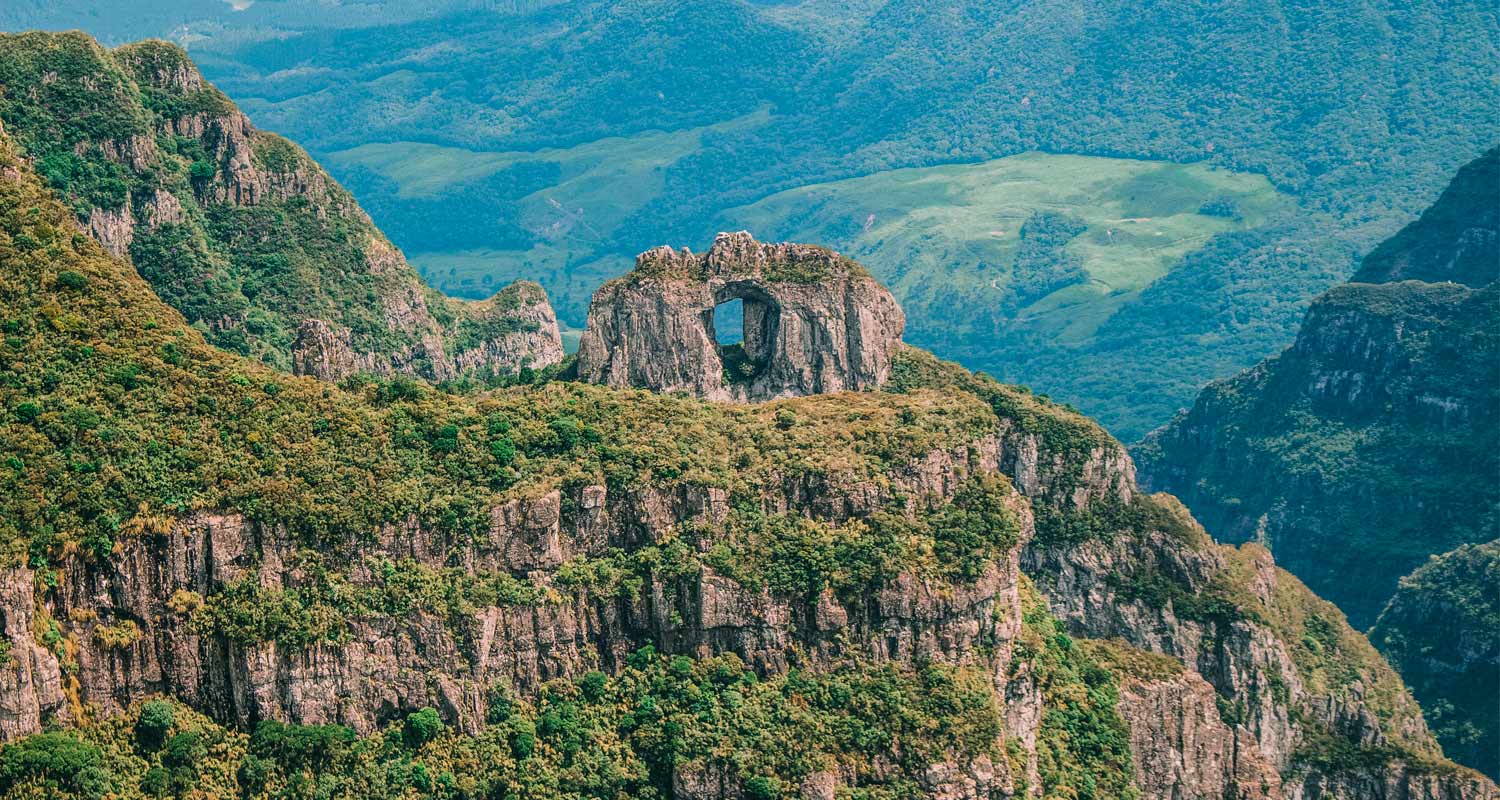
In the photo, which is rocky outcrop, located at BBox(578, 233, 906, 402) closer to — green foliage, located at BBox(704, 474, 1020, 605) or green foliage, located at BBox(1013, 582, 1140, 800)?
green foliage, located at BBox(1013, 582, 1140, 800)

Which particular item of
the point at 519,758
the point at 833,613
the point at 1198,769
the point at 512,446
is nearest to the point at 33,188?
the point at 512,446

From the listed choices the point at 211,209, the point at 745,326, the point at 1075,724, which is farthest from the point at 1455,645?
the point at 211,209

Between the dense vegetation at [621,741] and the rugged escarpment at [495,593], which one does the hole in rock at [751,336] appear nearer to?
the rugged escarpment at [495,593]

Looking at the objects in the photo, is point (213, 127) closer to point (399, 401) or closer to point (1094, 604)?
point (399, 401)

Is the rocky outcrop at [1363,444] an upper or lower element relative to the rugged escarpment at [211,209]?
lower

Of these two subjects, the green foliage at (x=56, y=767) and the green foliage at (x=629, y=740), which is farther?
the green foliage at (x=629, y=740)

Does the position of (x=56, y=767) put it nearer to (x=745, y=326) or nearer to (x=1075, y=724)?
(x=1075, y=724)

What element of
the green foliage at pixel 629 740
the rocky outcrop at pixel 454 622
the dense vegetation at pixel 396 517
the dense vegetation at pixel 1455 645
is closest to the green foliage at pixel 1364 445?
the dense vegetation at pixel 1455 645
